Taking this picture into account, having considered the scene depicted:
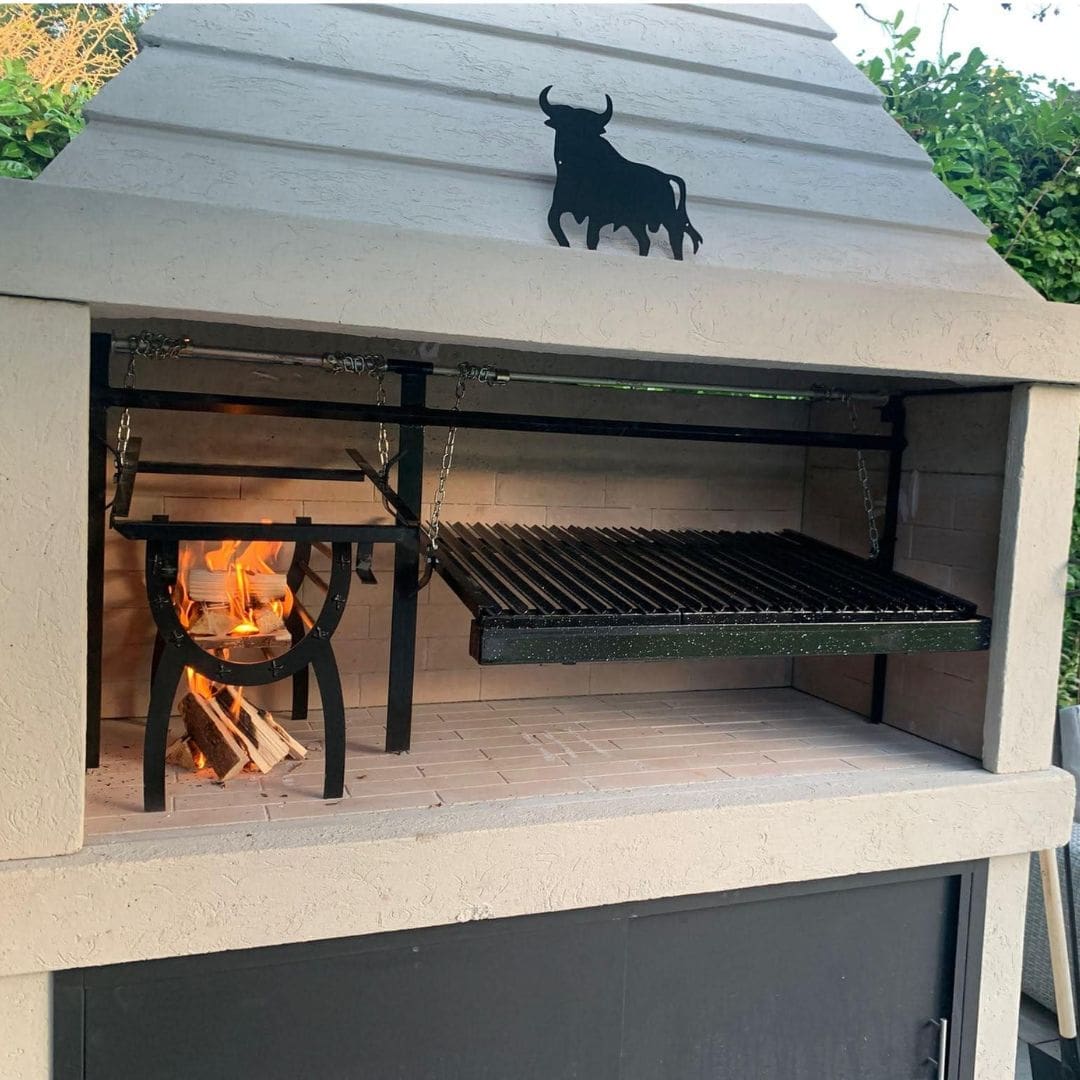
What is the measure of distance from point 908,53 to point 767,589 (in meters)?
3.14

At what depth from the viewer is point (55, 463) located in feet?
5.23

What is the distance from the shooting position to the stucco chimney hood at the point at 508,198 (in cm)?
169

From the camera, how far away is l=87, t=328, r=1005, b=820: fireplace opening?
2000 mm

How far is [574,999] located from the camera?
200 centimetres

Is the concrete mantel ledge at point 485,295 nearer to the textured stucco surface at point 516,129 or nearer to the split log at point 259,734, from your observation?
the textured stucco surface at point 516,129

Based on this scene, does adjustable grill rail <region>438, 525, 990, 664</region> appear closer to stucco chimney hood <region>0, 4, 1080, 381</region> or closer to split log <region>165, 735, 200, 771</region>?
stucco chimney hood <region>0, 4, 1080, 381</region>

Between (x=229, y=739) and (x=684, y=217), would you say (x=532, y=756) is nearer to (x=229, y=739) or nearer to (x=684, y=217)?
(x=229, y=739)

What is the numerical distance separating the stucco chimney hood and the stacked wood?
96 cm

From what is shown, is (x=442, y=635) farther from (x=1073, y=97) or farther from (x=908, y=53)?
(x=1073, y=97)

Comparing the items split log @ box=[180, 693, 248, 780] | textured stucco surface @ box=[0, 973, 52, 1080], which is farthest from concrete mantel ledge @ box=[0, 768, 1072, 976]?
split log @ box=[180, 693, 248, 780]

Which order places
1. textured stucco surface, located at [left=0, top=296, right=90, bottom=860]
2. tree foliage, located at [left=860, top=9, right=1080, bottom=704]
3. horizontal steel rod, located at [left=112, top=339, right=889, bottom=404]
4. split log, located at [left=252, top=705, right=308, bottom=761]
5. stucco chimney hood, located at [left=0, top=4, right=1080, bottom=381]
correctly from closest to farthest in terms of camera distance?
textured stucco surface, located at [left=0, top=296, right=90, bottom=860]
stucco chimney hood, located at [left=0, top=4, right=1080, bottom=381]
horizontal steel rod, located at [left=112, top=339, right=889, bottom=404]
split log, located at [left=252, top=705, right=308, bottom=761]
tree foliage, located at [left=860, top=9, right=1080, bottom=704]

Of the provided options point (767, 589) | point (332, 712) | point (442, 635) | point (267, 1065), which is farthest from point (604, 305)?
point (267, 1065)

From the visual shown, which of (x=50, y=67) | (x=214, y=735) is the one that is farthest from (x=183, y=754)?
(x=50, y=67)

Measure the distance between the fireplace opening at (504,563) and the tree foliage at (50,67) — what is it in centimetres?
103
